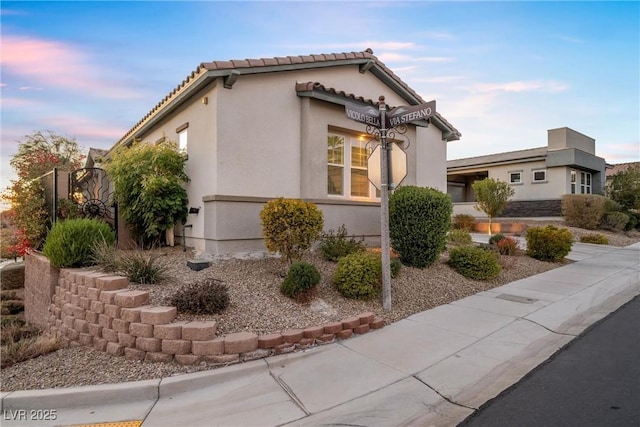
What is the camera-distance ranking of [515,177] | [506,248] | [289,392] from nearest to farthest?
[289,392]
[506,248]
[515,177]

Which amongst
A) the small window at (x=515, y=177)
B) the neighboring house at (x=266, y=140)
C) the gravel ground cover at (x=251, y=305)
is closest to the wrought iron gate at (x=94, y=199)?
the neighboring house at (x=266, y=140)

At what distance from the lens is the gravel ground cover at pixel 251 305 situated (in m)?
3.71

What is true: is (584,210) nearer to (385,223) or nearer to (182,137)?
(385,223)

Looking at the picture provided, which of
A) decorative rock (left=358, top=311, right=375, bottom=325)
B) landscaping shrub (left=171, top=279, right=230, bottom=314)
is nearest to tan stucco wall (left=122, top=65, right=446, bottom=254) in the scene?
landscaping shrub (left=171, top=279, right=230, bottom=314)

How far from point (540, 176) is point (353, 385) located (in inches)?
925

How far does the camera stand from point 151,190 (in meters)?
7.32

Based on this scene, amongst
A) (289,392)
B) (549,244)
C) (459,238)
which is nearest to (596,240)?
(549,244)

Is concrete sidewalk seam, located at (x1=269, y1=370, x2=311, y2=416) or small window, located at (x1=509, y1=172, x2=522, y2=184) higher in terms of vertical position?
small window, located at (x1=509, y1=172, x2=522, y2=184)

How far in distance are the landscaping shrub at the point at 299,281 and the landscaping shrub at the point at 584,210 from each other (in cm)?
1901

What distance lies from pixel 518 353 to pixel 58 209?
890 cm

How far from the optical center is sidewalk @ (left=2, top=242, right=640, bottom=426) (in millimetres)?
3053

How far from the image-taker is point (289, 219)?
19.2ft

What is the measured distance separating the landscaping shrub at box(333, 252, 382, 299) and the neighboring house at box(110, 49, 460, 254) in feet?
8.06

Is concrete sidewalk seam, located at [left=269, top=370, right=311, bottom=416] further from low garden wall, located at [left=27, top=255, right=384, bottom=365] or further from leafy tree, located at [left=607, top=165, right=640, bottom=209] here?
leafy tree, located at [left=607, top=165, right=640, bottom=209]
